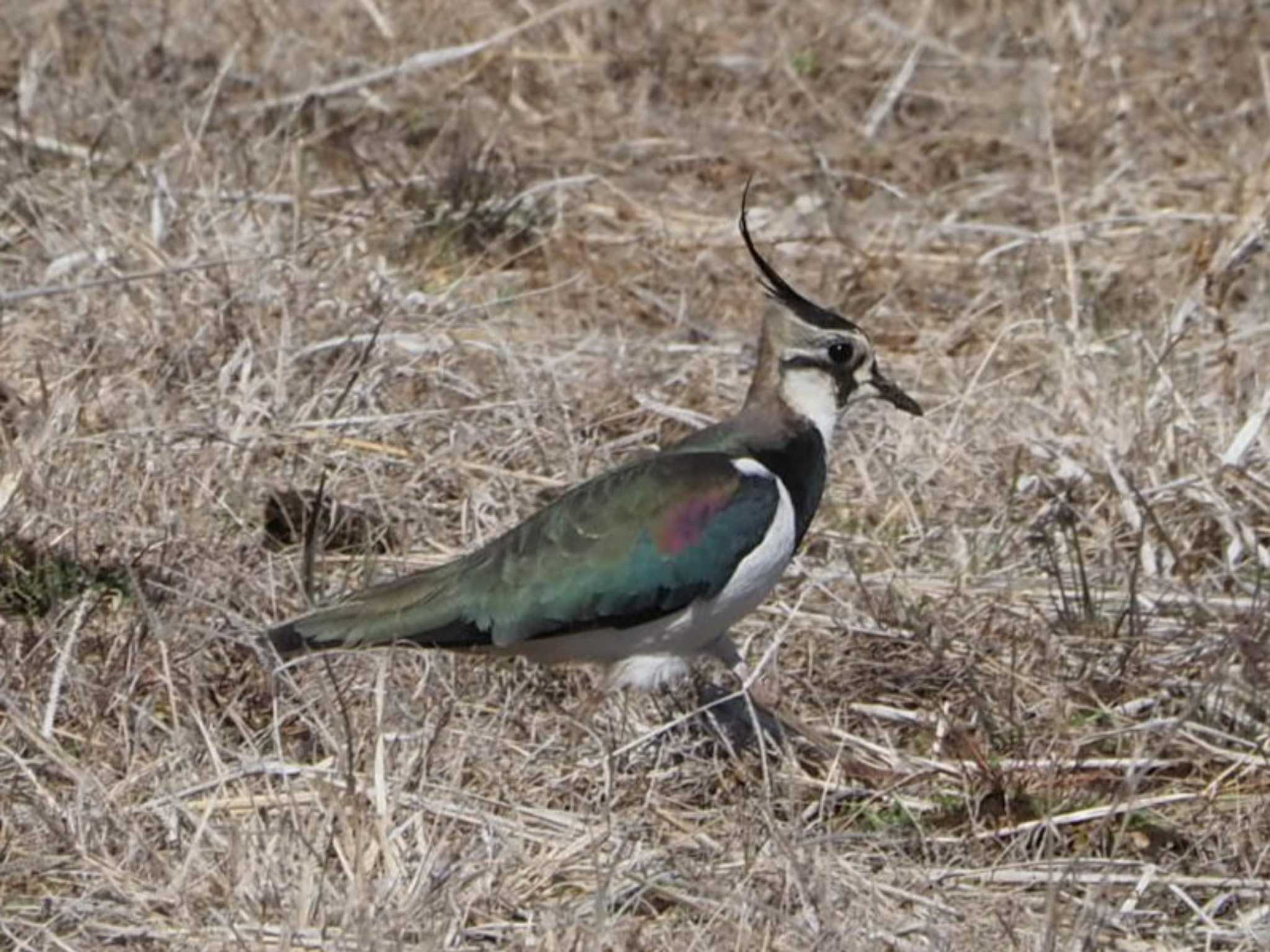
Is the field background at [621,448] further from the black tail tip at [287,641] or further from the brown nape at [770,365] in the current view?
the brown nape at [770,365]

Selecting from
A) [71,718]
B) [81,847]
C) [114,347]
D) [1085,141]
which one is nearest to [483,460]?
[114,347]

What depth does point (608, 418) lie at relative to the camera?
6082 millimetres

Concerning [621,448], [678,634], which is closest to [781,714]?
[678,634]

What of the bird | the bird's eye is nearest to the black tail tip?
the bird

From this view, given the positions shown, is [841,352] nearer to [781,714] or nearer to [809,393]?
[809,393]

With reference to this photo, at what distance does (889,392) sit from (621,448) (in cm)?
94

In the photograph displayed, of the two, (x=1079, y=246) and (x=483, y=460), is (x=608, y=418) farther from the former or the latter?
(x=1079, y=246)

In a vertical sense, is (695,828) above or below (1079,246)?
above

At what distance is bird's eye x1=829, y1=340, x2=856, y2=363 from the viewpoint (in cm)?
515

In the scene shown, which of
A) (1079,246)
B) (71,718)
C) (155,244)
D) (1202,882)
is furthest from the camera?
(1079,246)

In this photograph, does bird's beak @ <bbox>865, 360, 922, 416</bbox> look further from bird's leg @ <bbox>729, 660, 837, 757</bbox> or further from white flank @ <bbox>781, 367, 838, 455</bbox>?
bird's leg @ <bbox>729, 660, 837, 757</bbox>

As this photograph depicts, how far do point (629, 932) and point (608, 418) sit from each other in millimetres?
2366

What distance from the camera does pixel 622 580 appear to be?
477 centimetres

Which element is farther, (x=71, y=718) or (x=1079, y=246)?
(x=1079, y=246)
